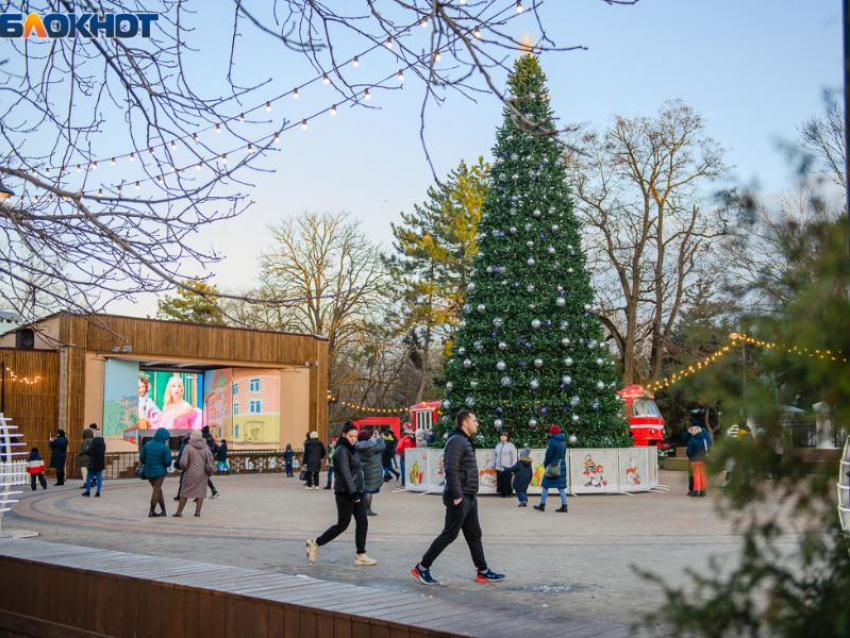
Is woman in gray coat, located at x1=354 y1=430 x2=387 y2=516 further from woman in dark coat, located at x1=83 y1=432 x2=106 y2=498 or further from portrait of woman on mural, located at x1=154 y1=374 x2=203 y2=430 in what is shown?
portrait of woman on mural, located at x1=154 y1=374 x2=203 y2=430

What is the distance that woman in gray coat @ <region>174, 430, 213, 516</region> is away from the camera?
17.4m

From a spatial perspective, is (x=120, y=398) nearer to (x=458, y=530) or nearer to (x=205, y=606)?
(x=458, y=530)

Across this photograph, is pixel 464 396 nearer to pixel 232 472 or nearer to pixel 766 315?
pixel 232 472

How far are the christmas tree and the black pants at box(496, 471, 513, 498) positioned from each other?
101cm

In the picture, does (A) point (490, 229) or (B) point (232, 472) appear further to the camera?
(B) point (232, 472)

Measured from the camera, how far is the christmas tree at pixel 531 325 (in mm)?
22531

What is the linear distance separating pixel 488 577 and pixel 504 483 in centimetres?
1234

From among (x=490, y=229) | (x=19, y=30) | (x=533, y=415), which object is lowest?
(x=533, y=415)

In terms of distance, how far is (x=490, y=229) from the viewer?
922 inches

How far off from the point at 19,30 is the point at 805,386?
21.2 ft

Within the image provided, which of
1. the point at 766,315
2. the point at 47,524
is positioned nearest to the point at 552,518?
the point at 47,524

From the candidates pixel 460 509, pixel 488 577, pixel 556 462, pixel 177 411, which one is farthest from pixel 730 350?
pixel 177 411

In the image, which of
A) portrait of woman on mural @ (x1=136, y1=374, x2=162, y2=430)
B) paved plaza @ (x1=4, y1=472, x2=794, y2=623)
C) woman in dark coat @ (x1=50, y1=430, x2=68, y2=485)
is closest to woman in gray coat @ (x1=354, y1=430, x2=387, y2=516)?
paved plaza @ (x1=4, y1=472, x2=794, y2=623)

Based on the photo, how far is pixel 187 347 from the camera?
37.7 m
